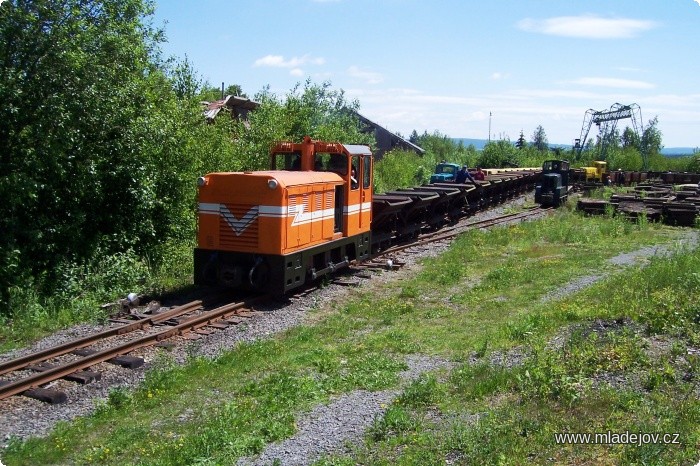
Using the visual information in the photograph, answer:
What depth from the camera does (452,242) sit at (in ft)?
63.6

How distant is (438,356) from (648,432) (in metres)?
3.43

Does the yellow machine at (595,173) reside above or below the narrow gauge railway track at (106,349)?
above

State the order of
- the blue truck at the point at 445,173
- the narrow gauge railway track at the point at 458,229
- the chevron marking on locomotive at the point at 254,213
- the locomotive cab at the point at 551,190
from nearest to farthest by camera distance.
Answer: the chevron marking on locomotive at the point at 254,213, the narrow gauge railway track at the point at 458,229, the locomotive cab at the point at 551,190, the blue truck at the point at 445,173

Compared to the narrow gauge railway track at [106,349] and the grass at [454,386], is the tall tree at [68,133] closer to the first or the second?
the narrow gauge railway track at [106,349]

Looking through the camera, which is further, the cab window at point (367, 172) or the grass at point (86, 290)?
the cab window at point (367, 172)

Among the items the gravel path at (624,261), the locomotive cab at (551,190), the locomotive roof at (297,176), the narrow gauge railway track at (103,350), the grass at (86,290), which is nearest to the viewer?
the narrow gauge railway track at (103,350)

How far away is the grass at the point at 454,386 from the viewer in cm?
573

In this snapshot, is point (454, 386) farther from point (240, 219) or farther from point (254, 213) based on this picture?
point (240, 219)

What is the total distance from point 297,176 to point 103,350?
5.15m

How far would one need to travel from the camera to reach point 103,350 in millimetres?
8883

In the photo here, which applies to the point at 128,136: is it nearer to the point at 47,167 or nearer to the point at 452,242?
the point at 47,167

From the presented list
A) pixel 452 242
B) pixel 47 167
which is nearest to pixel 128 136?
pixel 47 167

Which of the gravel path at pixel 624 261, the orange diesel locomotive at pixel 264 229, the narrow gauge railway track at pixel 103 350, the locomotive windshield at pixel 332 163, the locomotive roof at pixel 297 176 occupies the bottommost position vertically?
the narrow gauge railway track at pixel 103 350

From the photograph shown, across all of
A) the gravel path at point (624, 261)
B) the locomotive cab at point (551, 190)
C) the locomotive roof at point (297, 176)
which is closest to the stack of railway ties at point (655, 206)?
the locomotive cab at point (551, 190)
